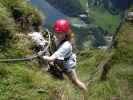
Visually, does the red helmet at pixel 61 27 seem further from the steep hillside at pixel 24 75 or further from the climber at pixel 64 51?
the steep hillside at pixel 24 75

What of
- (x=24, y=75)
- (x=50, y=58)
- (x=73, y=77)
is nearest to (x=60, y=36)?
(x=50, y=58)

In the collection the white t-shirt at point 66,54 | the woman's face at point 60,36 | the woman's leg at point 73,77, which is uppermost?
the woman's face at point 60,36

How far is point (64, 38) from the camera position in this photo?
11117mm

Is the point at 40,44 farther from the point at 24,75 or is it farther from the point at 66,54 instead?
the point at 24,75

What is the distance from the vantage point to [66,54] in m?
11.1

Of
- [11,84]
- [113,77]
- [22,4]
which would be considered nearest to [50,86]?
[11,84]

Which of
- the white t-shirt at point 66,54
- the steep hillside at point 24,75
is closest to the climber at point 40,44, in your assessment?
the steep hillside at point 24,75

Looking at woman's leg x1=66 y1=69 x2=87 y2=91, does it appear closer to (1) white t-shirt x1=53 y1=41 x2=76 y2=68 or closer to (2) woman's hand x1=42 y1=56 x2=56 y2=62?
(1) white t-shirt x1=53 y1=41 x2=76 y2=68

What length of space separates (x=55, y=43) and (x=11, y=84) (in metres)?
3.34

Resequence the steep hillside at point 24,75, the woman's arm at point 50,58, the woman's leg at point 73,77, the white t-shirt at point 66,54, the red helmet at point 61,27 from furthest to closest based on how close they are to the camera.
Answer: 1. the woman's leg at point 73,77
2. the red helmet at point 61,27
3. the white t-shirt at point 66,54
4. the woman's arm at point 50,58
5. the steep hillside at point 24,75

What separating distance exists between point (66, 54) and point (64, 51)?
0.53 feet

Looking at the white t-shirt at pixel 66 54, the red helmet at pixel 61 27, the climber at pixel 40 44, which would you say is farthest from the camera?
the climber at pixel 40 44

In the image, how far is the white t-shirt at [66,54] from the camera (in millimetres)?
10891

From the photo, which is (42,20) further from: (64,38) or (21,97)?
(21,97)
